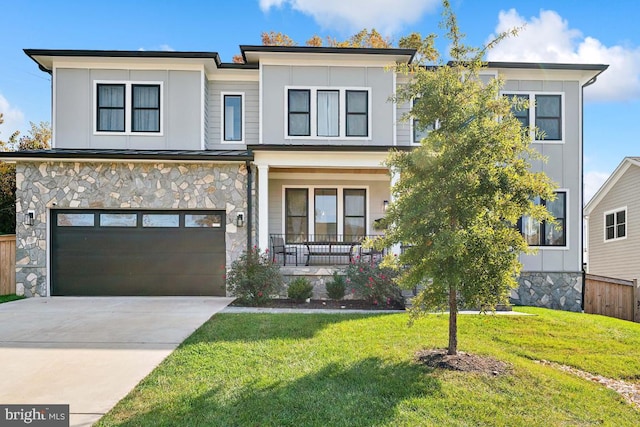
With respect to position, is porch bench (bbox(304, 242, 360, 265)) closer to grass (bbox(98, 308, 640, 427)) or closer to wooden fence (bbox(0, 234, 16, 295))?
grass (bbox(98, 308, 640, 427))

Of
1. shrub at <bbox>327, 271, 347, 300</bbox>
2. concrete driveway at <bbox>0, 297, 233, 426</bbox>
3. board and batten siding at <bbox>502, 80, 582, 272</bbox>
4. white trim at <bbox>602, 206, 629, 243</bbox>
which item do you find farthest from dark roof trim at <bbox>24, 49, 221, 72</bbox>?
white trim at <bbox>602, 206, 629, 243</bbox>

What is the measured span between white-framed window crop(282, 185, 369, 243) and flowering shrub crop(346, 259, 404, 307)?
4.00 m

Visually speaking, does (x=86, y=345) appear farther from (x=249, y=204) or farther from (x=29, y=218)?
(x=29, y=218)

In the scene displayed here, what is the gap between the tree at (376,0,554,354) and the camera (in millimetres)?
5395

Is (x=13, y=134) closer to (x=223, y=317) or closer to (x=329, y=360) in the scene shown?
(x=223, y=317)

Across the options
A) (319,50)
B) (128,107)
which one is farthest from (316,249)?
(128,107)

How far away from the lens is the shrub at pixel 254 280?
10062 millimetres

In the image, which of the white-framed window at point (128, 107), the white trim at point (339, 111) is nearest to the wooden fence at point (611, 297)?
the white trim at point (339, 111)

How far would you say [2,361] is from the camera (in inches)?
226

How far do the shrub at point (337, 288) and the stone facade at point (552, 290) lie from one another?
18.8ft

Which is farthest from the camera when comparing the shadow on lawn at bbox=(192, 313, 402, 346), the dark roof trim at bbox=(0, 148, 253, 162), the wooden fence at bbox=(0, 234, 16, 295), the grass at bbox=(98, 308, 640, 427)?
the wooden fence at bbox=(0, 234, 16, 295)

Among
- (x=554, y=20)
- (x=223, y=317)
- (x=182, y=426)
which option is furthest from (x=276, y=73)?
(x=182, y=426)

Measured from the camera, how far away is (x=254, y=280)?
396 inches

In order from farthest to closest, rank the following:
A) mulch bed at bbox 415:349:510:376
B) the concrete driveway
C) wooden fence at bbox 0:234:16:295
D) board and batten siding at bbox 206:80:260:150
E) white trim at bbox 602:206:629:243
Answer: white trim at bbox 602:206:629:243, board and batten siding at bbox 206:80:260:150, wooden fence at bbox 0:234:16:295, mulch bed at bbox 415:349:510:376, the concrete driveway
